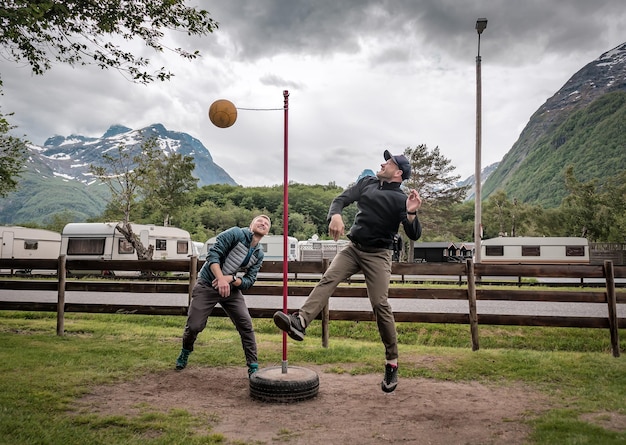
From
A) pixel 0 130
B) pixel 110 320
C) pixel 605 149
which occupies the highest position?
pixel 605 149

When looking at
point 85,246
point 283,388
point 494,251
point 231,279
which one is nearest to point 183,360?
point 231,279

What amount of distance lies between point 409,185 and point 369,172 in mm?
38891

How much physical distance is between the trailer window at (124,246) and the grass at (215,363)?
14396mm

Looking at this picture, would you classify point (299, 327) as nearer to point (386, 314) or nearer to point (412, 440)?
point (386, 314)

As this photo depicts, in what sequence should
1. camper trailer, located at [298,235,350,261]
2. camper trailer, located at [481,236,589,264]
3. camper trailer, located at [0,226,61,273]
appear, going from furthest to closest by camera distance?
camper trailer, located at [298,235,350,261] → camper trailer, located at [481,236,589,264] → camper trailer, located at [0,226,61,273]

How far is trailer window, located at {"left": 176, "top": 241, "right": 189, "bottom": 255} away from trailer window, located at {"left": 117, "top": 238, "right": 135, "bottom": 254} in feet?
11.7

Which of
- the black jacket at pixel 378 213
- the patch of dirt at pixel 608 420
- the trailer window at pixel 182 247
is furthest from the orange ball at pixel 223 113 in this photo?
the trailer window at pixel 182 247

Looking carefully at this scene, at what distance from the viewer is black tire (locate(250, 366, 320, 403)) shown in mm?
4148

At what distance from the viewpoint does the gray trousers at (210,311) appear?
502 centimetres

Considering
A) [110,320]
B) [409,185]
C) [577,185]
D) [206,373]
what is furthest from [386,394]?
[577,185]

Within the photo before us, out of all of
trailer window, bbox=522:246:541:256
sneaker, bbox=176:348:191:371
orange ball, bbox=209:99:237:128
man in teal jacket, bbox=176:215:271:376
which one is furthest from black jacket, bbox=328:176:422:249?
trailer window, bbox=522:246:541:256

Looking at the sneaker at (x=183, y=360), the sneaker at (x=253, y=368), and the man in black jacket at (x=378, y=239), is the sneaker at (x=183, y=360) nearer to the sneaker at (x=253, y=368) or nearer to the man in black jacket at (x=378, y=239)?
the sneaker at (x=253, y=368)

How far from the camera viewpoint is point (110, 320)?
9.65 m

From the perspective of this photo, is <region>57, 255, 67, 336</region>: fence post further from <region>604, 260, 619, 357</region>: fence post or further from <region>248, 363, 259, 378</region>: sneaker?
<region>604, 260, 619, 357</region>: fence post
